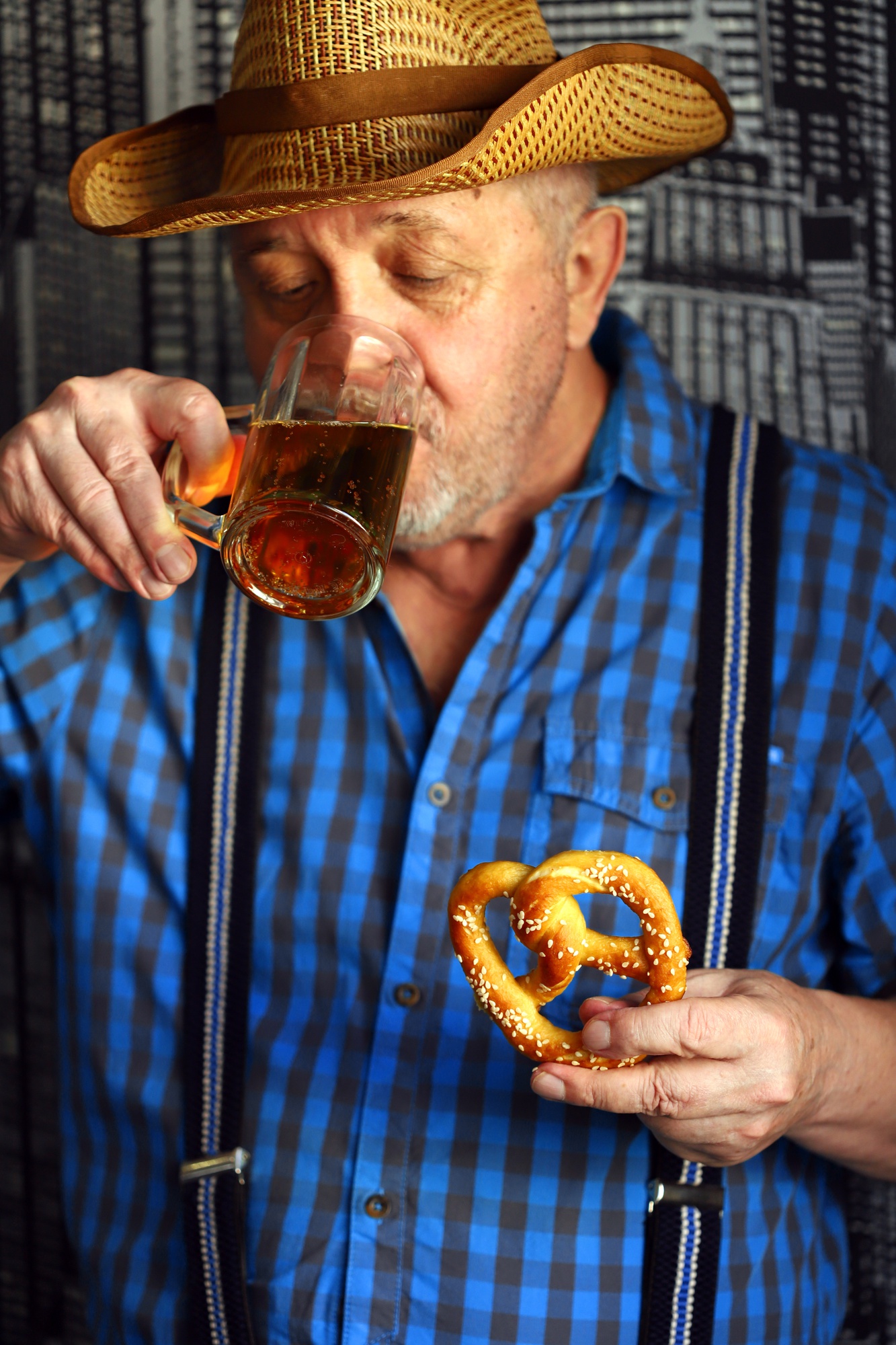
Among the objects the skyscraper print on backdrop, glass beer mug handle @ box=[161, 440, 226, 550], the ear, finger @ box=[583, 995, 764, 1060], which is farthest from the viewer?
the skyscraper print on backdrop

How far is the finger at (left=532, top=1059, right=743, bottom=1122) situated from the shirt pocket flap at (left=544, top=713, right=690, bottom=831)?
37 centimetres

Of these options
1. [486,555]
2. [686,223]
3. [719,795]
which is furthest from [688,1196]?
[686,223]

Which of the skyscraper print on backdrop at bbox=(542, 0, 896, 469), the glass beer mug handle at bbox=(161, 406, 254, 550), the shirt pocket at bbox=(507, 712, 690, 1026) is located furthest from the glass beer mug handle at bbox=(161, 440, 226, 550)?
the skyscraper print on backdrop at bbox=(542, 0, 896, 469)

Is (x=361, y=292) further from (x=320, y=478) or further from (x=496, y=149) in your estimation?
(x=320, y=478)

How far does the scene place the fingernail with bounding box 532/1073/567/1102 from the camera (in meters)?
0.97

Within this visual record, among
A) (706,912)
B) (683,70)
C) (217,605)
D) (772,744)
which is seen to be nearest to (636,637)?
(772,744)

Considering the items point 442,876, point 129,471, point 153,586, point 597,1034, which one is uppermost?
point 129,471

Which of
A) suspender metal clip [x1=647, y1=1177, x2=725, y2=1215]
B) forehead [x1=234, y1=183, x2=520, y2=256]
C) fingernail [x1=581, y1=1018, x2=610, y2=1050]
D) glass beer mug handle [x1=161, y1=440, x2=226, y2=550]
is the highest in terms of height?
forehead [x1=234, y1=183, x2=520, y2=256]

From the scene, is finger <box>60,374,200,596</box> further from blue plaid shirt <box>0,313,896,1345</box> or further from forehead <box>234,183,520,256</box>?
blue plaid shirt <box>0,313,896,1345</box>

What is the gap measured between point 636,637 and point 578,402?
38cm

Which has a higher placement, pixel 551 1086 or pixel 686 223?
pixel 686 223

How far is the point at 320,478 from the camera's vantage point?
96cm

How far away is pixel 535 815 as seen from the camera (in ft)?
4.49

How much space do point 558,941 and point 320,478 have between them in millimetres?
446
